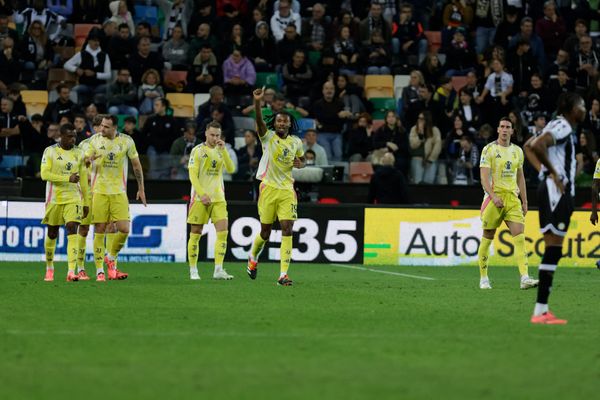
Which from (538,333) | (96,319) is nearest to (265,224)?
(96,319)

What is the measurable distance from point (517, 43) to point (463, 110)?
288 cm

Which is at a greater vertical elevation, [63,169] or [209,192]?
[63,169]

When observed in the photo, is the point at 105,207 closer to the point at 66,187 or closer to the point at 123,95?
the point at 66,187

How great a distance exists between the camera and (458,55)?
92.8ft

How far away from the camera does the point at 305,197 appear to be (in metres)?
23.4

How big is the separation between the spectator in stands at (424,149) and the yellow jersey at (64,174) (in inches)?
360

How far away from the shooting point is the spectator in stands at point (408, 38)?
93.3ft

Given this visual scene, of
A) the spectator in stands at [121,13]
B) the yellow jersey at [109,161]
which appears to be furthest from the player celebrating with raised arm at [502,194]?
the spectator in stands at [121,13]

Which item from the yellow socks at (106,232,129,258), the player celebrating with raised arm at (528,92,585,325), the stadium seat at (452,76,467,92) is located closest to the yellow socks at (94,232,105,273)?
the yellow socks at (106,232,129,258)

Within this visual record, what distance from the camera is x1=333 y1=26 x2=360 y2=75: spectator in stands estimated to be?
90.5ft

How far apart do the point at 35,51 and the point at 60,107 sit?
2.88 meters

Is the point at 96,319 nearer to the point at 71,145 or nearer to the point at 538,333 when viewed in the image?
the point at 538,333

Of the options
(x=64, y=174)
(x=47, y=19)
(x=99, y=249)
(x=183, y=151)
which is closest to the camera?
(x=64, y=174)

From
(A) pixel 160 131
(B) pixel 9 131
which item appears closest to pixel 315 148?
(A) pixel 160 131
